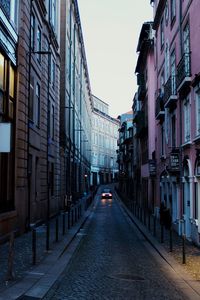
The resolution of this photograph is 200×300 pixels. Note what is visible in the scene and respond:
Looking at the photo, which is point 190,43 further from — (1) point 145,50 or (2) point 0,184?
(1) point 145,50

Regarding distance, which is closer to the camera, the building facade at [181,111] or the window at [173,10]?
the building facade at [181,111]

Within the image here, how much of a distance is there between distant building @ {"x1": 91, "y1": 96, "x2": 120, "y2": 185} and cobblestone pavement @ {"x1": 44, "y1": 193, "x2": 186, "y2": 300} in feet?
287

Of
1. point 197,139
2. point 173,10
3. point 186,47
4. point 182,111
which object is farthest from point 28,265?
point 173,10

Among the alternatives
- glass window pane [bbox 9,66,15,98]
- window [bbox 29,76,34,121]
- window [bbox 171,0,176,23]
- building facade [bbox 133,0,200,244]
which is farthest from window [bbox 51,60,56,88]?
glass window pane [bbox 9,66,15,98]

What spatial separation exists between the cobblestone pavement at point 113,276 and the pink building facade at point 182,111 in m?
2.93

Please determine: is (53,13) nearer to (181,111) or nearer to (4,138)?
(181,111)

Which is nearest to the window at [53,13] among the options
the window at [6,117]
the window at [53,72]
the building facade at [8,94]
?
the window at [53,72]

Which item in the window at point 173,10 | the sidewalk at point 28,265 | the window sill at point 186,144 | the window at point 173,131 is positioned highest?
the window at point 173,10

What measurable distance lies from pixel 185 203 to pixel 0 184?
25.1 feet

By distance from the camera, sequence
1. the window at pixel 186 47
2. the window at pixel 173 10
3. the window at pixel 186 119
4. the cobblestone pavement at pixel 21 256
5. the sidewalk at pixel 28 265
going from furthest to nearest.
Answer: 1. the window at pixel 173 10
2. the window at pixel 186 119
3. the window at pixel 186 47
4. the cobblestone pavement at pixel 21 256
5. the sidewalk at pixel 28 265

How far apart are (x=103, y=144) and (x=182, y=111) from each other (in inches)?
3673

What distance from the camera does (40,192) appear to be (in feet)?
82.6

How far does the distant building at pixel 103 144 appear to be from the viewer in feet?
349

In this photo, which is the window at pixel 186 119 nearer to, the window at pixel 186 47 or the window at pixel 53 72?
the window at pixel 186 47
